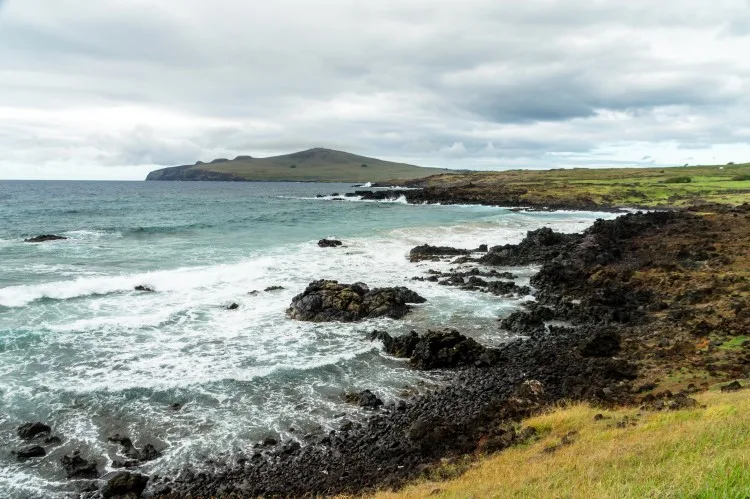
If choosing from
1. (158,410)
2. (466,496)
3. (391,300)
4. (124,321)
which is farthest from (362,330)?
Result: (466,496)

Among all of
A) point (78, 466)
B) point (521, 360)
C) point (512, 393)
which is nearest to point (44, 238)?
point (78, 466)

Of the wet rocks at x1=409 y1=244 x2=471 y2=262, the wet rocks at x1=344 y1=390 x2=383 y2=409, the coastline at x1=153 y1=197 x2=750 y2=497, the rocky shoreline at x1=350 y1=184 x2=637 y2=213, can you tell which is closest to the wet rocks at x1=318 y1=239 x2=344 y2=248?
the wet rocks at x1=409 y1=244 x2=471 y2=262

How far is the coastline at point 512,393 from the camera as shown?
39.5 feet

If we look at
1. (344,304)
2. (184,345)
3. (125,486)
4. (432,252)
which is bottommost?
(125,486)

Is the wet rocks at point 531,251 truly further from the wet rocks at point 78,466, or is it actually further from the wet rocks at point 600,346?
the wet rocks at point 78,466

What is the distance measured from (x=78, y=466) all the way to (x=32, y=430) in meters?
2.67

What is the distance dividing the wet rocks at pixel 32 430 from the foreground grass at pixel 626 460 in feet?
35.2

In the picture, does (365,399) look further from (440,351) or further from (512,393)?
(512,393)

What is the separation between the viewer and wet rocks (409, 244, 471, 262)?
39.7 m

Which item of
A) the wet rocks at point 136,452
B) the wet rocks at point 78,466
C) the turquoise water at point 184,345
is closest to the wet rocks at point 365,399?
the turquoise water at point 184,345

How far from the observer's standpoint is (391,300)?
25438 mm

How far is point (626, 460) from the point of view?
27.0 feet

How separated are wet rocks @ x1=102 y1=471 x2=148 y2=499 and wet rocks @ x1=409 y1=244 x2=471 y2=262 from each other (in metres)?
29.4

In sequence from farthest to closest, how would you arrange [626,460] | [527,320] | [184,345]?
[527,320] < [184,345] < [626,460]
